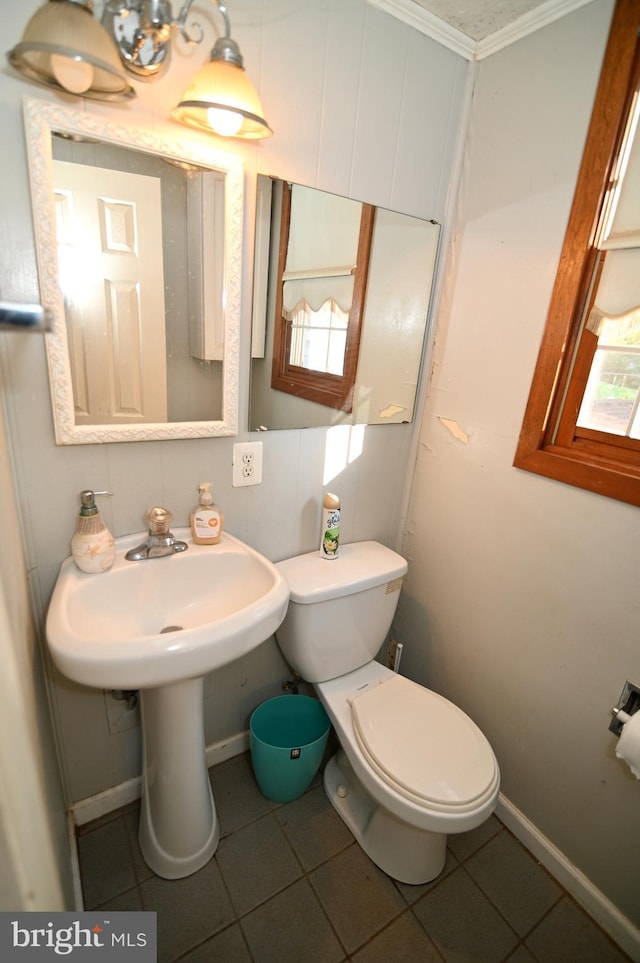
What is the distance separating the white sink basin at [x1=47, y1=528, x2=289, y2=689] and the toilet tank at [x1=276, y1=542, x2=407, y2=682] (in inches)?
7.6

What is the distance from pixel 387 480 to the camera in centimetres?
160

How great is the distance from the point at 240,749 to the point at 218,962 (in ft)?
1.85

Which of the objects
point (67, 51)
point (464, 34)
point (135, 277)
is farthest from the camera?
point (464, 34)

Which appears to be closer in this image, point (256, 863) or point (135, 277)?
point (135, 277)

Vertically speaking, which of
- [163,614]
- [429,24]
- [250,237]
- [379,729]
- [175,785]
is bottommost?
[175,785]

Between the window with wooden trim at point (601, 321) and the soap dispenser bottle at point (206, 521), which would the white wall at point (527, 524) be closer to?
the window with wooden trim at point (601, 321)

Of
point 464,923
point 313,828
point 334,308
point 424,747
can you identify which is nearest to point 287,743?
point 313,828

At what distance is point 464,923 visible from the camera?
1177mm

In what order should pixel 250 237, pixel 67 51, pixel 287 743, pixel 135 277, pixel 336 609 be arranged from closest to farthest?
1. pixel 67 51
2. pixel 135 277
3. pixel 250 237
4. pixel 336 609
5. pixel 287 743

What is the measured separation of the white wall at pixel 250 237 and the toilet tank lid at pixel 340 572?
0.31ft

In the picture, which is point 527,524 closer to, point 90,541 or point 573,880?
point 573,880

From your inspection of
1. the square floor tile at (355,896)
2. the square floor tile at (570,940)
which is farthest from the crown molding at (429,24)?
the square floor tile at (570,940)

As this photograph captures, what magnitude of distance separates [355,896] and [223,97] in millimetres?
1963

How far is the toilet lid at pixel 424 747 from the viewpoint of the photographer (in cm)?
107
